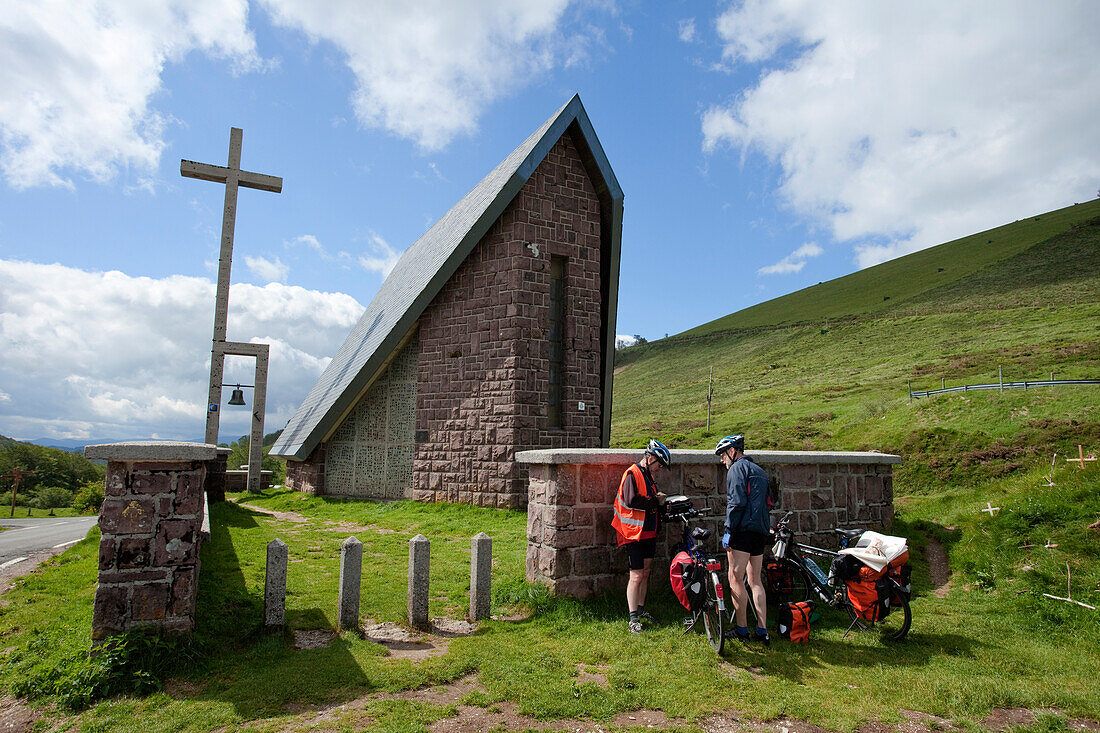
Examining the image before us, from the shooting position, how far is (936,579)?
7.67 metres

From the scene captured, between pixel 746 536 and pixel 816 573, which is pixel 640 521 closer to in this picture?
pixel 746 536

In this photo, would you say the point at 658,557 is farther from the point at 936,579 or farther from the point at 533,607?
the point at 936,579

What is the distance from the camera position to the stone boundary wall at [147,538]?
4754 mm

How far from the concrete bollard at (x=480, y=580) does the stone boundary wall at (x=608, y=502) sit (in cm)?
68

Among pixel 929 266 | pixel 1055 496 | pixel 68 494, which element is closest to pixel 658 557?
pixel 1055 496

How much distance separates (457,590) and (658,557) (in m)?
2.27

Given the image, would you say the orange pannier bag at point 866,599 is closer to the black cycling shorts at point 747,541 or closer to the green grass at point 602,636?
the green grass at point 602,636

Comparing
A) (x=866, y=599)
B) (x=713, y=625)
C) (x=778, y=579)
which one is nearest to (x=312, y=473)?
(x=778, y=579)

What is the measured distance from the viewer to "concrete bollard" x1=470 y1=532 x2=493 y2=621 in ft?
19.9

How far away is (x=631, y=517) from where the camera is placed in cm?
602

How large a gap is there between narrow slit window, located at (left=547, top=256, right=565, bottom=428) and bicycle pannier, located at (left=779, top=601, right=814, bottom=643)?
8277mm

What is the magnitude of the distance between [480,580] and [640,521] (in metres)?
1.63

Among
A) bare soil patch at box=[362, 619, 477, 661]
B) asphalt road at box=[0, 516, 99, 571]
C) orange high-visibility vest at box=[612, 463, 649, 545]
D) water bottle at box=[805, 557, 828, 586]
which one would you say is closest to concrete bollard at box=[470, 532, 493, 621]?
bare soil patch at box=[362, 619, 477, 661]

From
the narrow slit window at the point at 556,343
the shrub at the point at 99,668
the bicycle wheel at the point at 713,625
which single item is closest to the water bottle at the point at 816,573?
the bicycle wheel at the point at 713,625
